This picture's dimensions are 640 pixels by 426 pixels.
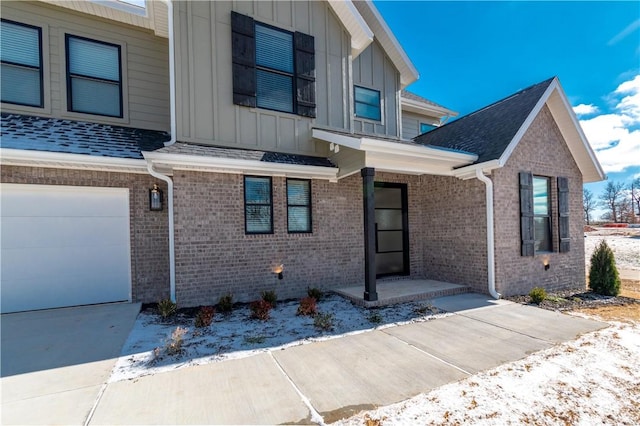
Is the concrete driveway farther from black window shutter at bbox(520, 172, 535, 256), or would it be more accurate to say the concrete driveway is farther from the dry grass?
black window shutter at bbox(520, 172, 535, 256)

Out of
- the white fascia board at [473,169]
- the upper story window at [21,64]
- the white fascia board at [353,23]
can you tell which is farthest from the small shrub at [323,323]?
the upper story window at [21,64]

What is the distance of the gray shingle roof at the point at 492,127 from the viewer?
6961mm

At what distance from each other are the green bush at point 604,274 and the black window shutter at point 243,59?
9.57 m

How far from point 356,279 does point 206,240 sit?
12.5 feet

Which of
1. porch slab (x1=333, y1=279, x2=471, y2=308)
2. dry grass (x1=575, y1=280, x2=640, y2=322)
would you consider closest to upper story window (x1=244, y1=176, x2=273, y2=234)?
porch slab (x1=333, y1=279, x2=471, y2=308)

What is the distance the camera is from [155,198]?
21.2 feet

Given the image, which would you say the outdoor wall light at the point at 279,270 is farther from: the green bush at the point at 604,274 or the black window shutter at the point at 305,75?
the green bush at the point at 604,274

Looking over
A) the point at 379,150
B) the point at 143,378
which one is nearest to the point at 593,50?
the point at 379,150

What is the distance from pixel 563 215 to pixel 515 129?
2.95 metres

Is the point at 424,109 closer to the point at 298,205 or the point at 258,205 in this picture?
the point at 298,205

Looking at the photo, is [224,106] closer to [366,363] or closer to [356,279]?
[356,279]

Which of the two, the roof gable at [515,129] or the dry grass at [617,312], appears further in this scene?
the roof gable at [515,129]

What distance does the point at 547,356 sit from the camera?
3758 millimetres

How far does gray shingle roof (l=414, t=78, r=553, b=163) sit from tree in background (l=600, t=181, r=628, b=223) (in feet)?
212
